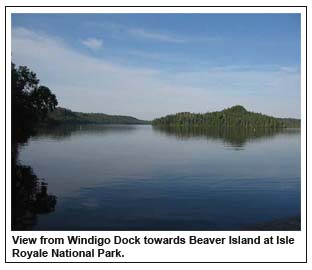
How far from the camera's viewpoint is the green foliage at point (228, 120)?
15412 cm

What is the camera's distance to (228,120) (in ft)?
544

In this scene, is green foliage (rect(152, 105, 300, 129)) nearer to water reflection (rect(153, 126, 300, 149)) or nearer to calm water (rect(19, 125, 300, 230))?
water reflection (rect(153, 126, 300, 149))

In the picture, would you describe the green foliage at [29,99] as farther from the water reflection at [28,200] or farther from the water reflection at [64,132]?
the water reflection at [64,132]

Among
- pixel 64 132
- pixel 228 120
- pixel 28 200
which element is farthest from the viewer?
pixel 228 120

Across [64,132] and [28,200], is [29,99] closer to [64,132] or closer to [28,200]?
[28,200]

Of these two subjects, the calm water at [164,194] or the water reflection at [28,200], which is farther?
the calm water at [164,194]

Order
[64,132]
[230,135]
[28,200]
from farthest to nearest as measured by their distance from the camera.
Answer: [64,132], [230,135], [28,200]

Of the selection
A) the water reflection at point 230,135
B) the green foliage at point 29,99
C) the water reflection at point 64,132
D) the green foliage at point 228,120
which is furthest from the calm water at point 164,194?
the green foliage at point 228,120

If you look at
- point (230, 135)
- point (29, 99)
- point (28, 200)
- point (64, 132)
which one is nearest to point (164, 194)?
point (28, 200)

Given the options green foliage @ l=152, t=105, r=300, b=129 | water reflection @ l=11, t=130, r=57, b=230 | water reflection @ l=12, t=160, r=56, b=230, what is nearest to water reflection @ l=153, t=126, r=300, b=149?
water reflection @ l=11, t=130, r=57, b=230
